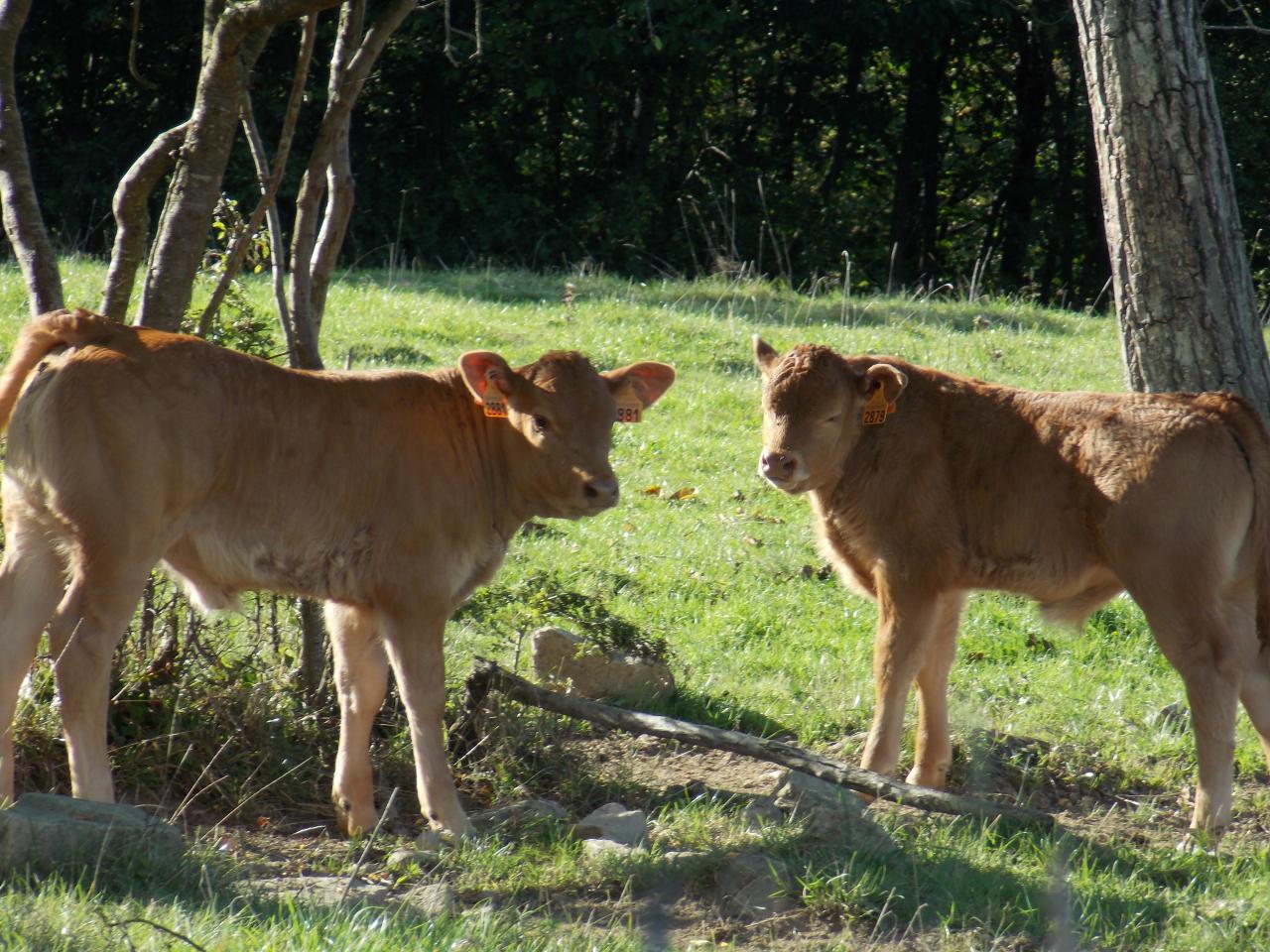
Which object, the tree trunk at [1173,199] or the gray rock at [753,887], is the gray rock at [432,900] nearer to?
the gray rock at [753,887]

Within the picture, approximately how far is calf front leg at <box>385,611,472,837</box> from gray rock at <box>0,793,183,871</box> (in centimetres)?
106

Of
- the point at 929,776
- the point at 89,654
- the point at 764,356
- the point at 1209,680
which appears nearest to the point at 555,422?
the point at 764,356

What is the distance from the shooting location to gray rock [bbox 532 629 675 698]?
689 centimetres

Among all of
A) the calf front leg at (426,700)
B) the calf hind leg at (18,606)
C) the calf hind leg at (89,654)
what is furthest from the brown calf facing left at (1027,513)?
the calf hind leg at (18,606)

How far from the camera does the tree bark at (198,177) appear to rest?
577 cm

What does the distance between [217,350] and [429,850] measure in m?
1.95

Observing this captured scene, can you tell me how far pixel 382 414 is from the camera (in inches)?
220

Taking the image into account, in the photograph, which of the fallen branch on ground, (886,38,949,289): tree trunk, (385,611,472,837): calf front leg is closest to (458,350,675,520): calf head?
(385,611,472,837): calf front leg

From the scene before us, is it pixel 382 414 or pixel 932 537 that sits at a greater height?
pixel 382 414

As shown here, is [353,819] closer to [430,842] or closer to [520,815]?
[430,842]

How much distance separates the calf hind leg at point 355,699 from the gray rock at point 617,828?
82 centimetres

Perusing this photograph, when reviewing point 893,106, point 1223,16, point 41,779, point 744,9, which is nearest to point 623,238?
point 744,9

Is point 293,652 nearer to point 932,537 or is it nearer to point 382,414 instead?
point 382,414

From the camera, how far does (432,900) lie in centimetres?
448
